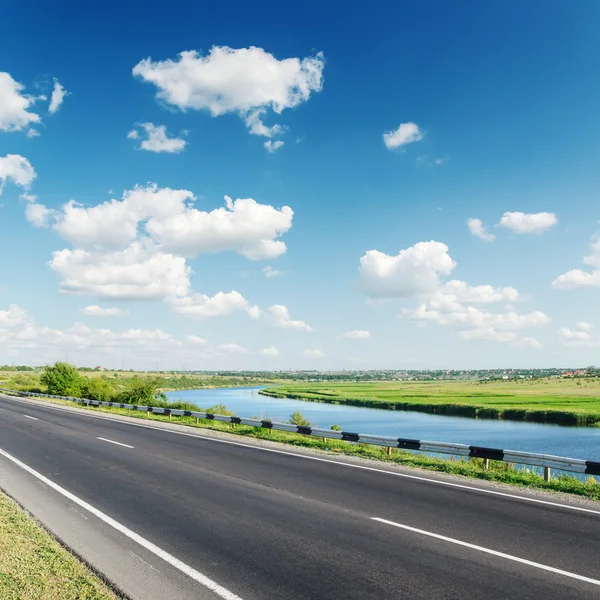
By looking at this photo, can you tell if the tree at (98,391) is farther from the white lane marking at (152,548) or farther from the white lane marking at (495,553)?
the white lane marking at (495,553)

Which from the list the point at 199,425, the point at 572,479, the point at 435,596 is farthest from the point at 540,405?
the point at 435,596

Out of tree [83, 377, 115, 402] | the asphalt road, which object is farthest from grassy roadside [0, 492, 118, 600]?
tree [83, 377, 115, 402]

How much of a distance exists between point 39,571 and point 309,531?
404 centimetres

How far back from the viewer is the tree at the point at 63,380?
212 ft

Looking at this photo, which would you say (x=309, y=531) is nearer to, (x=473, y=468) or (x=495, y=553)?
(x=495, y=553)

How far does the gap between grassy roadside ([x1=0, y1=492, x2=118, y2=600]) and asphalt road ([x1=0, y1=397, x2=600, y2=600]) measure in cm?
34

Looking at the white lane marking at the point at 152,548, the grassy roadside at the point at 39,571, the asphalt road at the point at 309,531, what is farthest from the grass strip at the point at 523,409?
the grassy roadside at the point at 39,571

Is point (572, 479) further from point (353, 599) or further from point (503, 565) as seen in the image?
point (353, 599)

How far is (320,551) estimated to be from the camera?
23.9 feet

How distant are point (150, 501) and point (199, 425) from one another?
17.5 meters

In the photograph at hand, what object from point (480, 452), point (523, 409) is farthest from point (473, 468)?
point (523, 409)

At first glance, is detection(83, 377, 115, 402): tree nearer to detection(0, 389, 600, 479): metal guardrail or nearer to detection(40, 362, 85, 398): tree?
detection(40, 362, 85, 398): tree

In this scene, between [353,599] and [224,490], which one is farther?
[224,490]

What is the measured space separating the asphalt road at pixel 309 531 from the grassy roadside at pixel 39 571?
343mm
